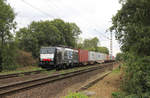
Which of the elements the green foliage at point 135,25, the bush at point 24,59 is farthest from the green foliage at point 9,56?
the green foliage at point 135,25

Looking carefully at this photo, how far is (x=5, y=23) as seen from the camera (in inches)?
886

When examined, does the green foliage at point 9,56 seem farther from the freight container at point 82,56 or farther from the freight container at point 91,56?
the freight container at point 91,56

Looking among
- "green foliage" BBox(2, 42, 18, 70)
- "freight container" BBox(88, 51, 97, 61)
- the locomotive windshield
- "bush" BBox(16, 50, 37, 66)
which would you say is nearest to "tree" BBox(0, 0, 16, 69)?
"green foliage" BBox(2, 42, 18, 70)

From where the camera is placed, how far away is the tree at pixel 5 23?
2150 centimetres

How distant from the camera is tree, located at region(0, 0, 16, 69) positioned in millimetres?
21500

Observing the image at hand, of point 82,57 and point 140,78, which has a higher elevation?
point 82,57

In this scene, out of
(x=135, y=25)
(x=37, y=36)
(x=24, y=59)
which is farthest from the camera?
(x=37, y=36)

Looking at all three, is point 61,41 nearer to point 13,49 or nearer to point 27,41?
point 27,41

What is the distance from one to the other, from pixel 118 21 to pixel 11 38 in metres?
19.7

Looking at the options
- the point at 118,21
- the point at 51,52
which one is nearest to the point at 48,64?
the point at 51,52

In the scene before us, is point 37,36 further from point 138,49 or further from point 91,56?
point 138,49

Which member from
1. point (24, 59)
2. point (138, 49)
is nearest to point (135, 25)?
point (138, 49)

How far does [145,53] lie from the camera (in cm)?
686

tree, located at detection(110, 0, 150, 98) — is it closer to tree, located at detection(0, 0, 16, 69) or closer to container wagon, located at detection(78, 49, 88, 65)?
tree, located at detection(0, 0, 16, 69)
